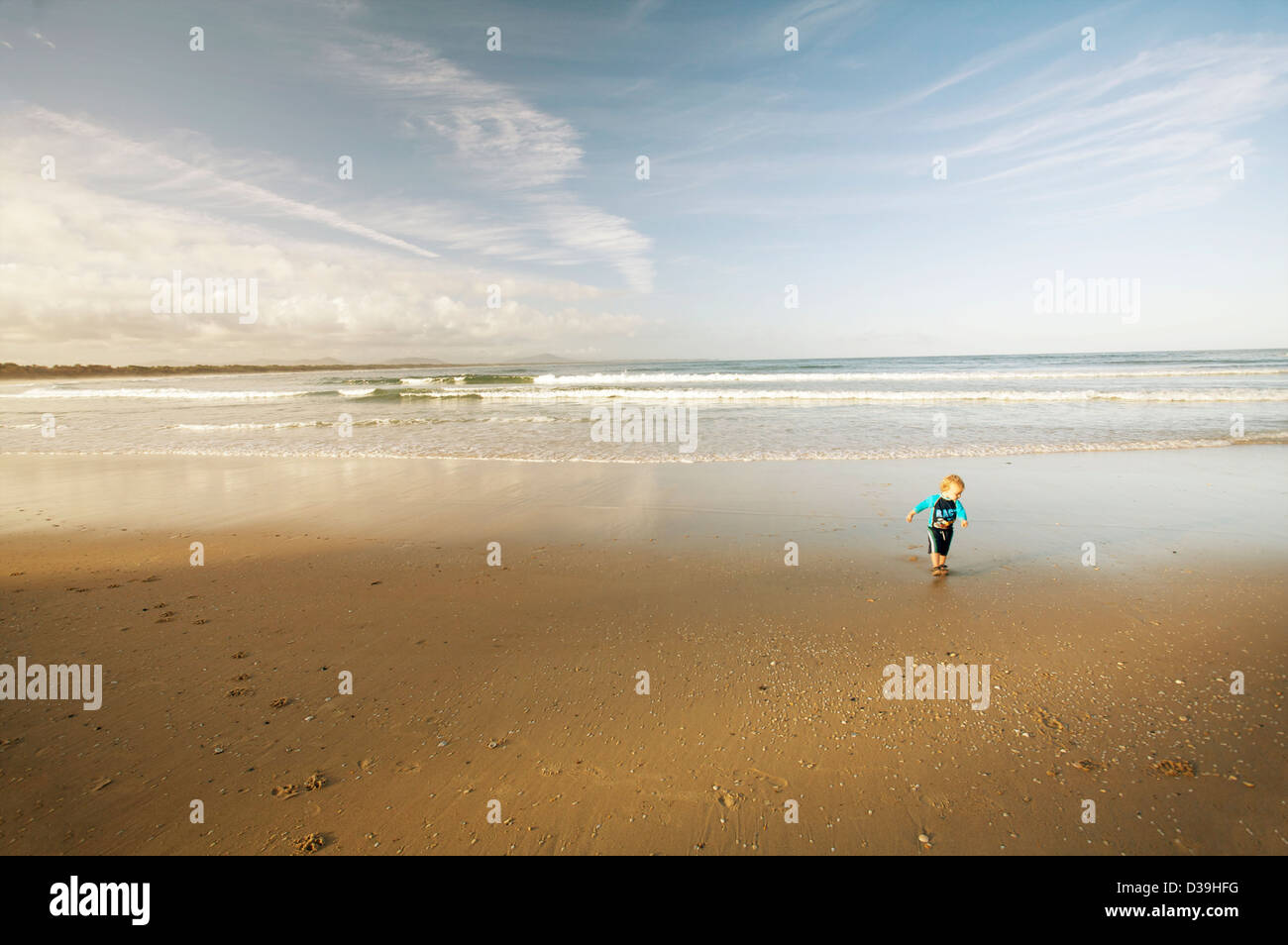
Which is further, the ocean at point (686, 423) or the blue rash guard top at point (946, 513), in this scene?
the ocean at point (686, 423)

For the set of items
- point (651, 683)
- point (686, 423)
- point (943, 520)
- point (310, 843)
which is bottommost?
point (310, 843)

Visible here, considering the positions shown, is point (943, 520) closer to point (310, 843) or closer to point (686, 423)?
point (310, 843)

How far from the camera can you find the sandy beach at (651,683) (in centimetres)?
264

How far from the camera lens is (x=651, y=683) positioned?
151 inches

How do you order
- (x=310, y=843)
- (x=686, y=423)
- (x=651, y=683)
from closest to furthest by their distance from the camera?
(x=310, y=843), (x=651, y=683), (x=686, y=423)

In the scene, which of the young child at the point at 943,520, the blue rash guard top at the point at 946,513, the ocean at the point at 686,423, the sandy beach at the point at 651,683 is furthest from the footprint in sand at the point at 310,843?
the ocean at the point at 686,423

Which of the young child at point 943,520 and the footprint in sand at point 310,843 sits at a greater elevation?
the young child at point 943,520

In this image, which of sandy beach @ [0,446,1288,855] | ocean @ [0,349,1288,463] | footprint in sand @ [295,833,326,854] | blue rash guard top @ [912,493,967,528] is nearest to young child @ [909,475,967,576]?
blue rash guard top @ [912,493,967,528]

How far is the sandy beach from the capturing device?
2643mm

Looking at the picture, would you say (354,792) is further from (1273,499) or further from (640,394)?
(640,394)

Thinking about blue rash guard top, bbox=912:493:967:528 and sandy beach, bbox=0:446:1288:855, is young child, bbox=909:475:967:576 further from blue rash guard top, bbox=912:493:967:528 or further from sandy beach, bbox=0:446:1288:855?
sandy beach, bbox=0:446:1288:855

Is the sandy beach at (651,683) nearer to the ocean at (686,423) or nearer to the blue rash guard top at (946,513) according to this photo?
the blue rash guard top at (946,513)

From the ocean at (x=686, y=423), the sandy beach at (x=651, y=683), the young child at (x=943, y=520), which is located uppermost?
the ocean at (x=686, y=423)

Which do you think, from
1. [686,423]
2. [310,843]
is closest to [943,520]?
[310,843]
